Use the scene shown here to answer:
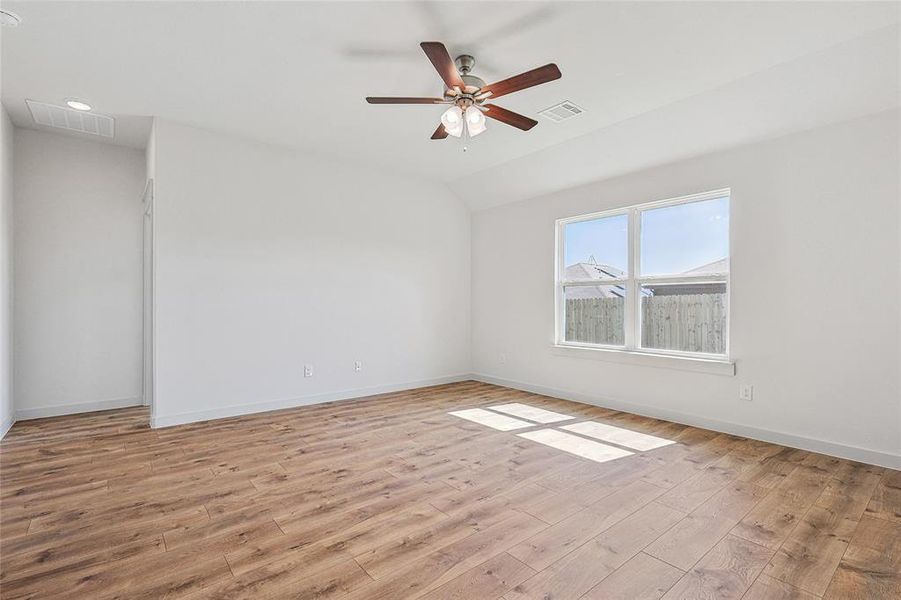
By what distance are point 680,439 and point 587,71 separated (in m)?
3.01

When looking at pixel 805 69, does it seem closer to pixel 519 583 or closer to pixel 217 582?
pixel 519 583

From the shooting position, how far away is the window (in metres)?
3.89

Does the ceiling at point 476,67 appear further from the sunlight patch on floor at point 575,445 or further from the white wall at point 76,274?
the sunlight patch on floor at point 575,445

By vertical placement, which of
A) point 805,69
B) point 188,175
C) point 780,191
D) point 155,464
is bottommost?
point 155,464

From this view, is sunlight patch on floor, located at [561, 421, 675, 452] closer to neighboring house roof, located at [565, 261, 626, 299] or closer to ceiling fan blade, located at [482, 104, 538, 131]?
neighboring house roof, located at [565, 261, 626, 299]

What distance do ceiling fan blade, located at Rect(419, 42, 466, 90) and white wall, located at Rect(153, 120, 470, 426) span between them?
268cm

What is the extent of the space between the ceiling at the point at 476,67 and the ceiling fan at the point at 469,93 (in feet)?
0.58

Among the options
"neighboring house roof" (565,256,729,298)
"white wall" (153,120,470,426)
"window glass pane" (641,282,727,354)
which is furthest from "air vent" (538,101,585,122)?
"white wall" (153,120,470,426)

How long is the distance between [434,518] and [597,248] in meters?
3.64

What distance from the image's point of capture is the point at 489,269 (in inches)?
237

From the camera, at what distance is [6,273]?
3.77 metres

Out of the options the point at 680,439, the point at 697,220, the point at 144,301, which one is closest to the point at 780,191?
the point at 697,220

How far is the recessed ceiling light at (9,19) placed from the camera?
2398 millimetres

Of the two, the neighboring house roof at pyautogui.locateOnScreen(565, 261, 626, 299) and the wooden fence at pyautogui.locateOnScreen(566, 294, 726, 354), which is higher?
the neighboring house roof at pyautogui.locateOnScreen(565, 261, 626, 299)
